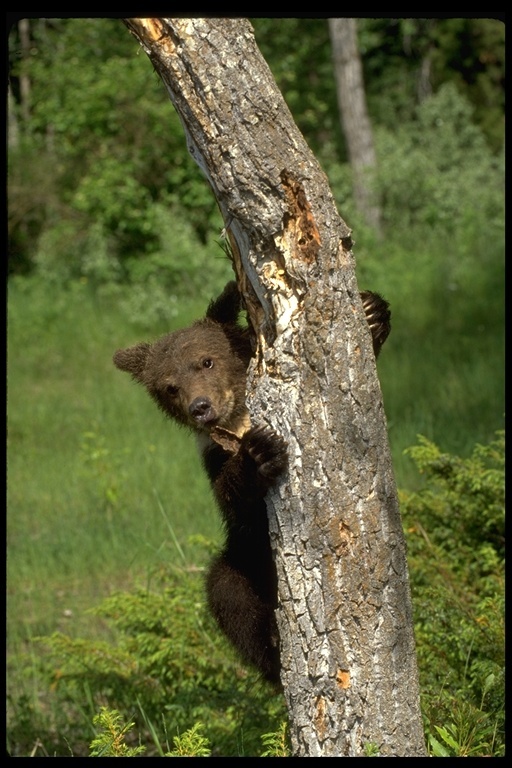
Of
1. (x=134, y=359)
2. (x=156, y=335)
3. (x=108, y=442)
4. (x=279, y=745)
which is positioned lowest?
(x=279, y=745)

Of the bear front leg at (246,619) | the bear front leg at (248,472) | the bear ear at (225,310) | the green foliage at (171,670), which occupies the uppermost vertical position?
the bear ear at (225,310)

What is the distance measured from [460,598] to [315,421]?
7.91 ft

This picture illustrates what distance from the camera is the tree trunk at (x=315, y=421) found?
3238mm

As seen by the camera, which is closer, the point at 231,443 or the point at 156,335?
the point at 231,443

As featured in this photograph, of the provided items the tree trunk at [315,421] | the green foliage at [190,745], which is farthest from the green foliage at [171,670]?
the tree trunk at [315,421]

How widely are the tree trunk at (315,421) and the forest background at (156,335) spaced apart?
51 cm

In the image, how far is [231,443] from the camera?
4117 mm

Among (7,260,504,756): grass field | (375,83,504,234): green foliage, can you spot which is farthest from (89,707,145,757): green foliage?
(375,83,504,234): green foliage

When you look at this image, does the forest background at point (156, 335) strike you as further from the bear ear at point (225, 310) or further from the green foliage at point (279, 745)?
the bear ear at point (225, 310)

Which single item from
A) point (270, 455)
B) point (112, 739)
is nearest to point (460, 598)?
point (270, 455)

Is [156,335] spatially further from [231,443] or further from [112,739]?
[112,739]

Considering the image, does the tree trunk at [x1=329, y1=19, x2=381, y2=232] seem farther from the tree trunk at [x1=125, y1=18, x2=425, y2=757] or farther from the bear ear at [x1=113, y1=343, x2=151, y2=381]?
the tree trunk at [x1=125, y1=18, x2=425, y2=757]

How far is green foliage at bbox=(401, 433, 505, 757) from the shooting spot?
3986mm

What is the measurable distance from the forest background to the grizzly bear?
546mm
